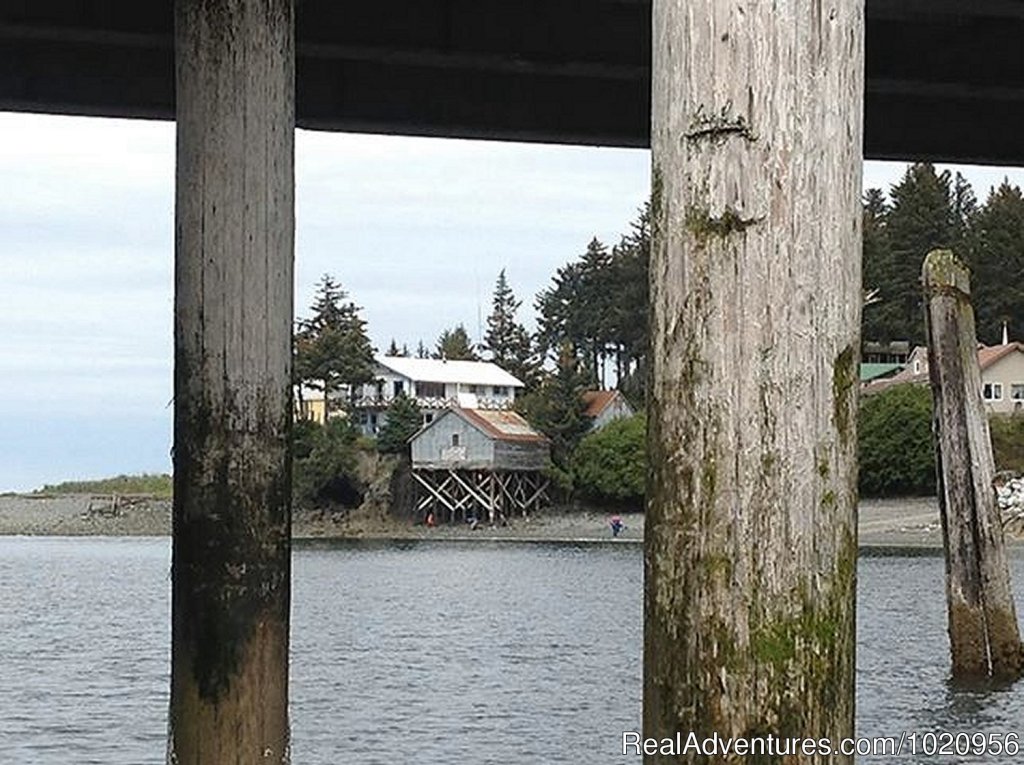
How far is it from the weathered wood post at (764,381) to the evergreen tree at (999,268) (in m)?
123

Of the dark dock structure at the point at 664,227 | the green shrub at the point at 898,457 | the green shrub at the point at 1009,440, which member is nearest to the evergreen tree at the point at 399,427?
the green shrub at the point at 898,457

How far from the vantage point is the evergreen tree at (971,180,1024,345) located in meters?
125

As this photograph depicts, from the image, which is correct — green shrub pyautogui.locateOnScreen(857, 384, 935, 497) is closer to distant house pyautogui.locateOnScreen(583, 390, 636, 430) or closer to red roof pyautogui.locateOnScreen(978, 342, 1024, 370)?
red roof pyautogui.locateOnScreen(978, 342, 1024, 370)

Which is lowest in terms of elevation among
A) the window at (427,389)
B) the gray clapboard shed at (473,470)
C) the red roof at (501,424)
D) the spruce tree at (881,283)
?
the gray clapboard shed at (473,470)

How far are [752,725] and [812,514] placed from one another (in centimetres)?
56

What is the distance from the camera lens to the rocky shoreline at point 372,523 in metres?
101

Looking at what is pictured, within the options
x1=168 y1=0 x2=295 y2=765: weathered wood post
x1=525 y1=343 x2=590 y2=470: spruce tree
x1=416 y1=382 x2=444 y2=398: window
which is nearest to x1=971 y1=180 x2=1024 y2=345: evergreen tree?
x1=525 y1=343 x2=590 y2=470: spruce tree

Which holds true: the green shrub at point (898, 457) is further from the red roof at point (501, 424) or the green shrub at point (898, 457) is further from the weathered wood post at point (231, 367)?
the weathered wood post at point (231, 367)

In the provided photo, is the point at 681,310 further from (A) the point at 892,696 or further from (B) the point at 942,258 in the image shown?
(A) the point at 892,696

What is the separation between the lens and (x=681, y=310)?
5.12m

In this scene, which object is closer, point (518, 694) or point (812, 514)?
point (812, 514)

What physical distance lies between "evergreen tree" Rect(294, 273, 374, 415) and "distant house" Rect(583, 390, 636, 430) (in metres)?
17.6

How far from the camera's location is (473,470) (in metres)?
132

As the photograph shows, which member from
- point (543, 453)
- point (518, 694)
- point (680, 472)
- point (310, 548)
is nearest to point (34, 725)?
point (518, 694)
